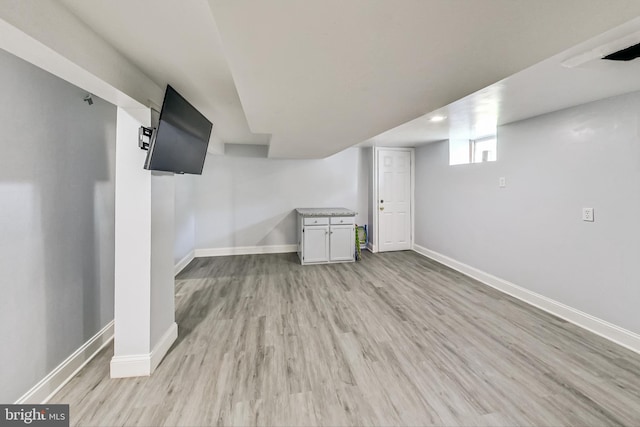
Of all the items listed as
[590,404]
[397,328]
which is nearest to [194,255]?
[397,328]

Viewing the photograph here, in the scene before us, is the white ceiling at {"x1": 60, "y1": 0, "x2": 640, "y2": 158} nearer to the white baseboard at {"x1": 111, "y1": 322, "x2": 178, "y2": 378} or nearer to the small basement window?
the small basement window

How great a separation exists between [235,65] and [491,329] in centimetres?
296

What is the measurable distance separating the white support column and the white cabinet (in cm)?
263

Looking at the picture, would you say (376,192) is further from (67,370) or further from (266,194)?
(67,370)

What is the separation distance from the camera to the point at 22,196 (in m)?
1.38

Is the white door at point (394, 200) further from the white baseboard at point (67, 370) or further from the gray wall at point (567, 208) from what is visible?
the white baseboard at point (67, 370)

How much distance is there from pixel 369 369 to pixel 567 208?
2.60 meters

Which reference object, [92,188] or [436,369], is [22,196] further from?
[436,369]

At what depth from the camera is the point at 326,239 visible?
4.27 metres

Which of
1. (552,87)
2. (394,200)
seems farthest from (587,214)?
(394,200)

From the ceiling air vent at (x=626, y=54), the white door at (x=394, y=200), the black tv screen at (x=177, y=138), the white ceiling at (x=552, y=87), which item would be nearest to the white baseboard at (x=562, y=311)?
the white door at (x=394, y=200)

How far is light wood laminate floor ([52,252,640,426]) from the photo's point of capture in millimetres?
1410

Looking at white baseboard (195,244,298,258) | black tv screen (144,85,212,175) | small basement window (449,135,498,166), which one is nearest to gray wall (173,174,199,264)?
white baseboard (195,244,298,258)

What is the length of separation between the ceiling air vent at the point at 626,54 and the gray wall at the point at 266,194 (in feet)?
12.4
